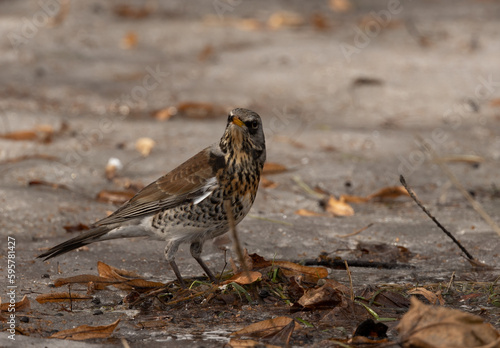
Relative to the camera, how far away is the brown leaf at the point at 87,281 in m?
4.43

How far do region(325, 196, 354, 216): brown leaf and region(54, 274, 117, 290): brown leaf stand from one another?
233cm

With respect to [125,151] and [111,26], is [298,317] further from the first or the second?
[111,26]

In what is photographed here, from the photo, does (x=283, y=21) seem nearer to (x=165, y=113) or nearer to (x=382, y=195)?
(x=165, y=113)

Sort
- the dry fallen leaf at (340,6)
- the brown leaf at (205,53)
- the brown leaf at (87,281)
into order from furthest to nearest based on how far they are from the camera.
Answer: the dry fallen leaf at (340,6)
the brown leaf at (205,53)
the brown leaf at (87,281)

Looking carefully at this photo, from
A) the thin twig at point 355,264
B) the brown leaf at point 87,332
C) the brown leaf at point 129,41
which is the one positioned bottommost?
the thin twig at point 355,264

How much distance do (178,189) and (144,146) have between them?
3038 millimetres

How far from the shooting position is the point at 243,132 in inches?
182

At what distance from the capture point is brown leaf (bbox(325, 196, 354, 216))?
6164 mm

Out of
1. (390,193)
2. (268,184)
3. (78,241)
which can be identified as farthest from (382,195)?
(78,241)

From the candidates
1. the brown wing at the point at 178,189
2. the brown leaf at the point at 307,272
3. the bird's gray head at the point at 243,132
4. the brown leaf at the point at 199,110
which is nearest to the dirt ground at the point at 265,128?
the brown leaf at the point at 199,110

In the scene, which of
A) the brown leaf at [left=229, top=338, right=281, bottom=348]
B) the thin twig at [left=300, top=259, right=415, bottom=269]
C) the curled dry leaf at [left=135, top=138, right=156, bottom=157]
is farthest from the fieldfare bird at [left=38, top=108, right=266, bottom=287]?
the curled dry leaf at [left=135, top=138, right=156, bottom=157]

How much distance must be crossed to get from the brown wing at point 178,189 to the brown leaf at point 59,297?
62 cm

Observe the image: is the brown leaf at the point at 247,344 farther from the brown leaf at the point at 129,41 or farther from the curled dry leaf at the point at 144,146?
the brown leaf at the point at 129,41

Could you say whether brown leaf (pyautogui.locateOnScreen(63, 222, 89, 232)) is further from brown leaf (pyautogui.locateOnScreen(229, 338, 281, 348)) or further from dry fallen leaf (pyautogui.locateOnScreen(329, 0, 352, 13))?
dry fallen leaf (pyautogui.locateOnScreen(329, 0, 352, 13))
